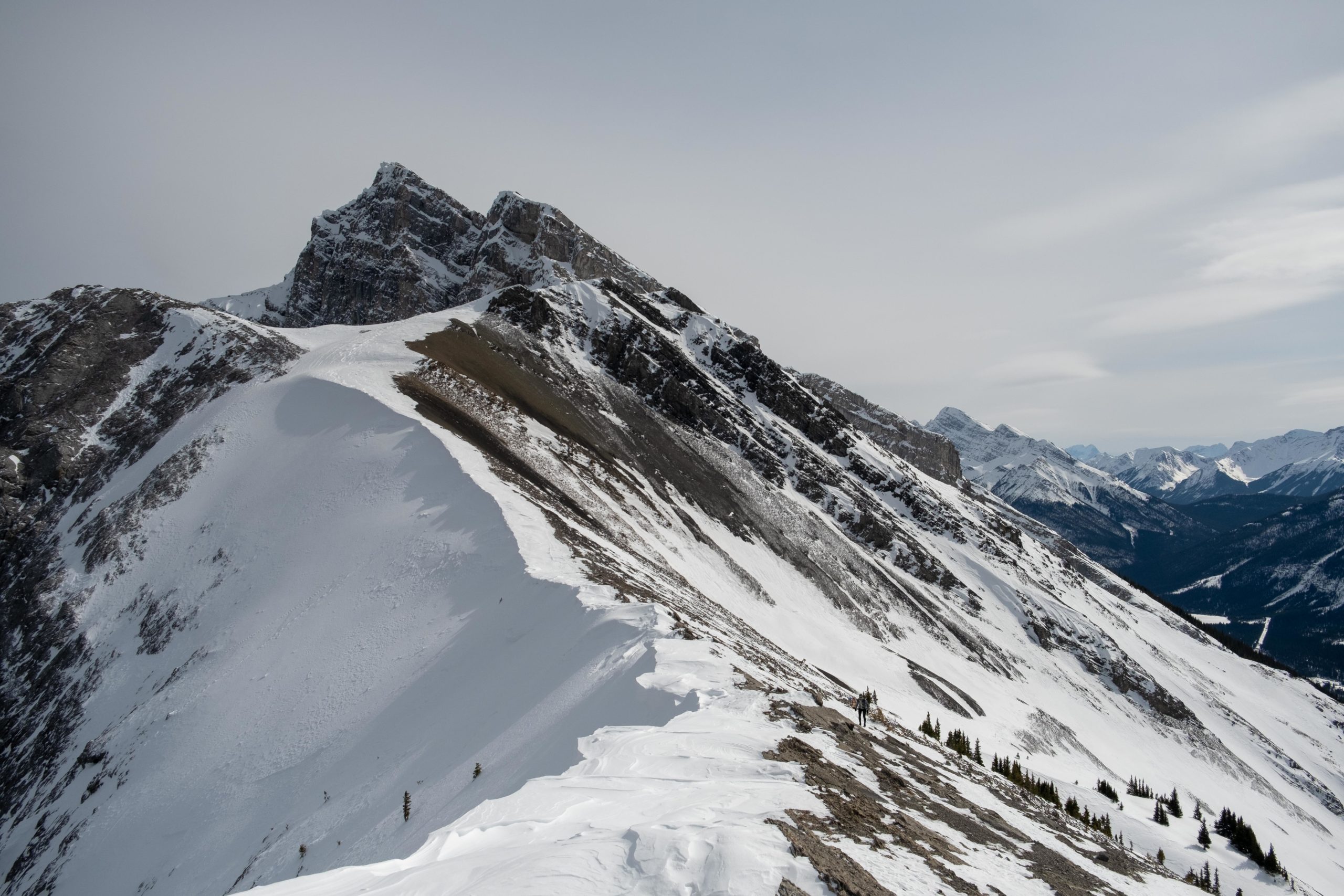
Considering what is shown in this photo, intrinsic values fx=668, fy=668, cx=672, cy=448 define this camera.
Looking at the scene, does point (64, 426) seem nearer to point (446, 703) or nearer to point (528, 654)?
point (446, 703)

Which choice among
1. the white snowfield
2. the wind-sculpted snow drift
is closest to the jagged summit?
the wind-sculpted snow drift

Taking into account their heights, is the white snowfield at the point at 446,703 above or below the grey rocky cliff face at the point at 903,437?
below

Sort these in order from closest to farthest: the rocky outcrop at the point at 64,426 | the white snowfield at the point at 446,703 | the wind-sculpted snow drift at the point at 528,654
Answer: the white snowfield at the point at 446,703 → the wind-sculpted snow drift at the point at 528,654 → the rocky outcrop at the point at 64,426

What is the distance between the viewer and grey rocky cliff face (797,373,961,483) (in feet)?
536

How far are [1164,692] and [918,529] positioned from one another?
3203 centimetres

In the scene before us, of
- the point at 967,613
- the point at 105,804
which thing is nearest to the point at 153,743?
the point at 105,804

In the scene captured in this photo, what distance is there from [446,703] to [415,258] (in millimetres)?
121888

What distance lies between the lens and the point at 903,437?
168 meters

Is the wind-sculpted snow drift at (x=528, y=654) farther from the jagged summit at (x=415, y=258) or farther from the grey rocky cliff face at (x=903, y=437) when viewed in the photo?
the grey rocky cliff face at (x=903, y=437)

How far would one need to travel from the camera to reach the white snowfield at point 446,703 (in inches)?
376

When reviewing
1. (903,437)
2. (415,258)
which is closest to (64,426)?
(415,258)

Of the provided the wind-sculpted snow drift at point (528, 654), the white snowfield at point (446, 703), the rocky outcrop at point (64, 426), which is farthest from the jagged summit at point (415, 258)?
the white snowfield at point (446, 703)

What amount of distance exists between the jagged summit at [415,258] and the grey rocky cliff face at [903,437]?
6779cm

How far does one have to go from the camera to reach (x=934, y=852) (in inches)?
426
